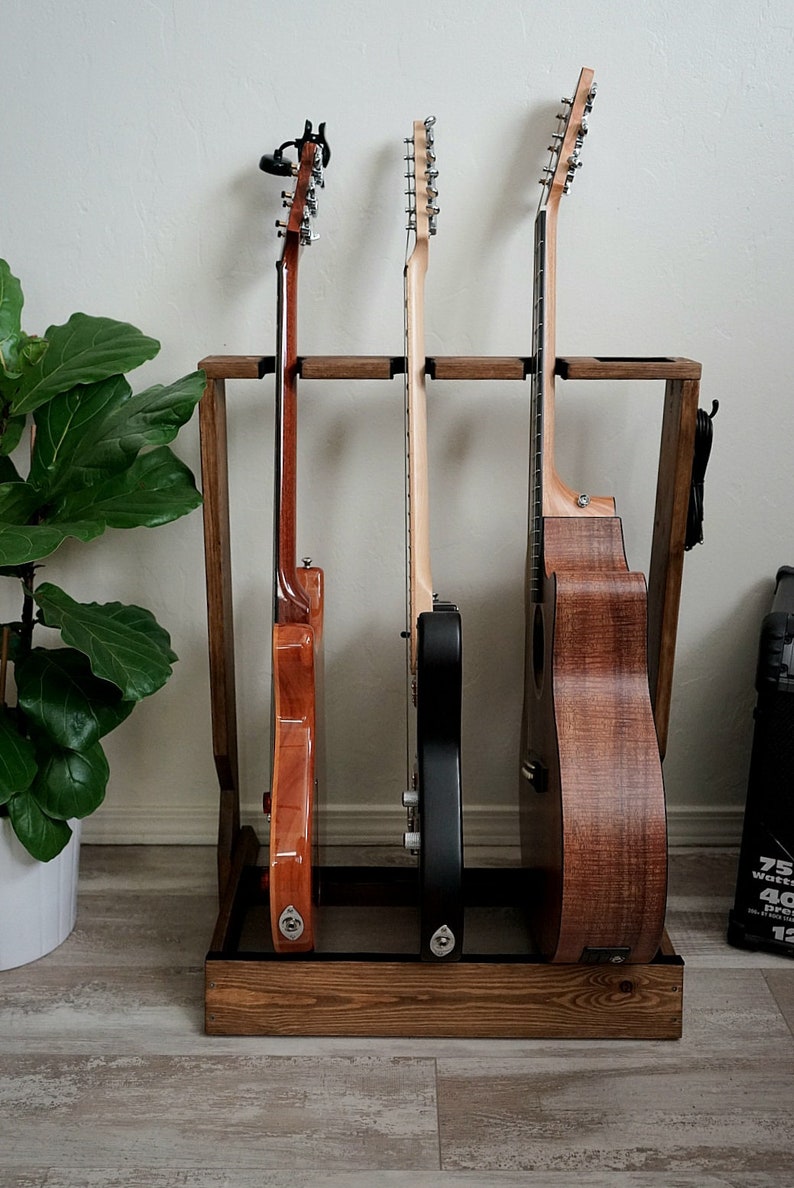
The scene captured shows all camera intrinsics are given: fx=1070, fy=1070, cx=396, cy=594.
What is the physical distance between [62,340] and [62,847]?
0.72 m

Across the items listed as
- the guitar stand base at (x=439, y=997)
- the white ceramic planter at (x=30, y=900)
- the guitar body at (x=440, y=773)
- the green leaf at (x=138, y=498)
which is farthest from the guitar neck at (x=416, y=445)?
the white ceramic planter at (x=30, y=900)

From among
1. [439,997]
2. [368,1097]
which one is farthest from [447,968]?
[368,1097]

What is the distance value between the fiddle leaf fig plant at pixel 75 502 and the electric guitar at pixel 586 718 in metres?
0.51

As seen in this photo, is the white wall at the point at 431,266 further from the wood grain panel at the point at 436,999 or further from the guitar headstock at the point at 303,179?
the wood grain panel at the point at 436,999

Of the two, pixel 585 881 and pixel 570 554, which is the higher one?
pixel 570 554

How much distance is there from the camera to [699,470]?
1604 mm

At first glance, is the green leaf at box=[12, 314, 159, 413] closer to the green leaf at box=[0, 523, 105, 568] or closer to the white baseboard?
the green leaf at box=[0, 523, 105, 568]

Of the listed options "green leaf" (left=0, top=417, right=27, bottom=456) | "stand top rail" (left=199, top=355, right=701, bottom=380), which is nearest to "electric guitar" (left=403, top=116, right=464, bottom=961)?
"stand top rail" (left=199, top=355, right=701, bottom=380)

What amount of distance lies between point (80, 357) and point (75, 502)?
200mm

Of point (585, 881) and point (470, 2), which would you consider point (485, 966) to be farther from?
point (470, 2)

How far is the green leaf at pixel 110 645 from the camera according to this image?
1410 mm

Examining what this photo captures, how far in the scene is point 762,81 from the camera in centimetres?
163

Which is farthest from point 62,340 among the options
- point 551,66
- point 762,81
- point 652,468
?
point 762,81

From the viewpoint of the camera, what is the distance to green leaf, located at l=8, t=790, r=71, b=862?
151 cm
